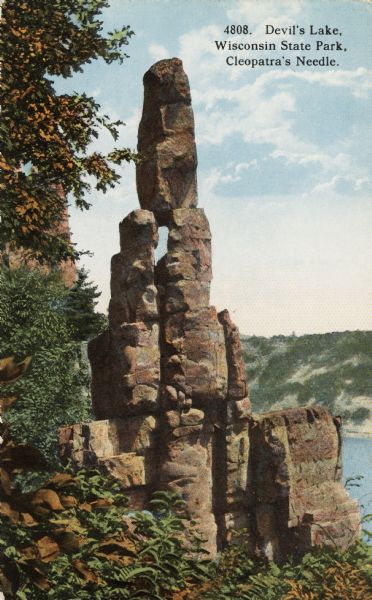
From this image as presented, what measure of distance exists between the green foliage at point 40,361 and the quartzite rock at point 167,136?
3.54 metres

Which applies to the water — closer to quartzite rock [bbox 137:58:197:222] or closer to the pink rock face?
the pink rock face

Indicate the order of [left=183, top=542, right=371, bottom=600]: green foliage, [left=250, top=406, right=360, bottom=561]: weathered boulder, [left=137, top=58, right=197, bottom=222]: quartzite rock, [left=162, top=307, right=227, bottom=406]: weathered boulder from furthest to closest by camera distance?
[left=250, top=406, right=360, bottom=561]: weathered boulder
[left=162, top=307, right=227, bottom=406]: weathered boulder
[left=137, top=58, right=197, bottom=222]: quartzite rock
[left=183, top=542, right=371, bottom=600]: green foliage

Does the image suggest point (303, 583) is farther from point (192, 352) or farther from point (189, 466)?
point (192, 352)

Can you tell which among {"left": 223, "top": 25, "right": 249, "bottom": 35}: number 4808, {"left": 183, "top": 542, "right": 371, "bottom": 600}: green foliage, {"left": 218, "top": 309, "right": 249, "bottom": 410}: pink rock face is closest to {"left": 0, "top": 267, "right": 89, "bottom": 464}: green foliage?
{"left": 218, "top": 309, "right": 249, "bottom": 410}: pink rock face

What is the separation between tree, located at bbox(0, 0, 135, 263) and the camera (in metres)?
9.30

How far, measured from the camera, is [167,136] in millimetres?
13742

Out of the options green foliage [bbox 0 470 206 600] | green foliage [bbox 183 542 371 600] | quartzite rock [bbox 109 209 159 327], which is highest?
quartzite rock [bbox 109 209 159 327]

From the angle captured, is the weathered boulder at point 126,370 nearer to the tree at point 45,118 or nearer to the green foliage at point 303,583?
the tree at point 45,118

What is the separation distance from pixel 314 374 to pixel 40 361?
14022 mm

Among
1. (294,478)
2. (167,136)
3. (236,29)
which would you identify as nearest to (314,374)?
(294,478)

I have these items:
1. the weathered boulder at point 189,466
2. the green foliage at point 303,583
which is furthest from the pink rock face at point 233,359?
Result: the green foliage at point 303,583

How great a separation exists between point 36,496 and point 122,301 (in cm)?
973

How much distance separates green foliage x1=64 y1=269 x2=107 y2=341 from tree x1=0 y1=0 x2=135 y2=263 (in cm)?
806

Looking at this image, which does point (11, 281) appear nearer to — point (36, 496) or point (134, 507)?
point (134, 507)
